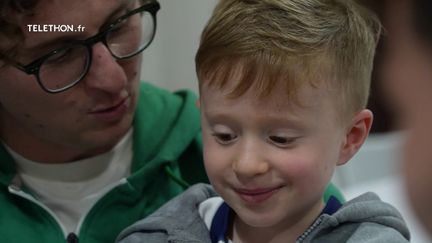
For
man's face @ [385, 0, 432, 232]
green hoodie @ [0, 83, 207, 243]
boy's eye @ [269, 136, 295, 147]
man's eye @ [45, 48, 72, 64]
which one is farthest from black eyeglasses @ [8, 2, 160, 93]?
man's face @ [385, 0, 432, 232]

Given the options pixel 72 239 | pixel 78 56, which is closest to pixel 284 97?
pixel 78 56

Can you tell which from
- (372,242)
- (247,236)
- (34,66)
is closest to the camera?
(372,242)

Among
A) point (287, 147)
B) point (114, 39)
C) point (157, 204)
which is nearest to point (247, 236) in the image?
point (287, 147)

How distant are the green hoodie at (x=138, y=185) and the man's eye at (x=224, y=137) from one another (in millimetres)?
324

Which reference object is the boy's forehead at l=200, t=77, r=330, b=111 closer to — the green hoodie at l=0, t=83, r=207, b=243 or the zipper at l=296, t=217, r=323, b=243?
the zipper at l=296, t=217, r=323, b=243

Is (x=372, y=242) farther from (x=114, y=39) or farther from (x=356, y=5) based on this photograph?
(x=114, y=39)

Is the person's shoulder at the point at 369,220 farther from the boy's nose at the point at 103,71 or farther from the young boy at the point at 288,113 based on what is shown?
the boy's nose at the point at 103,71

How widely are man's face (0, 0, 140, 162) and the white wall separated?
36.9 inches

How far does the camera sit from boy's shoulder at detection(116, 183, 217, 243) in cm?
103

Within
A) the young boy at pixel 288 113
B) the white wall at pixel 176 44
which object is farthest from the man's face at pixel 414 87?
the young boy at pixel 288 113

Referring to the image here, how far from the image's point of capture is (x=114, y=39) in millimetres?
1171

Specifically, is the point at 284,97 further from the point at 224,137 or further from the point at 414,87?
the point at 414,87

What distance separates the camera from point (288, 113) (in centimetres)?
89

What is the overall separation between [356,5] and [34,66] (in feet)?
1.77
